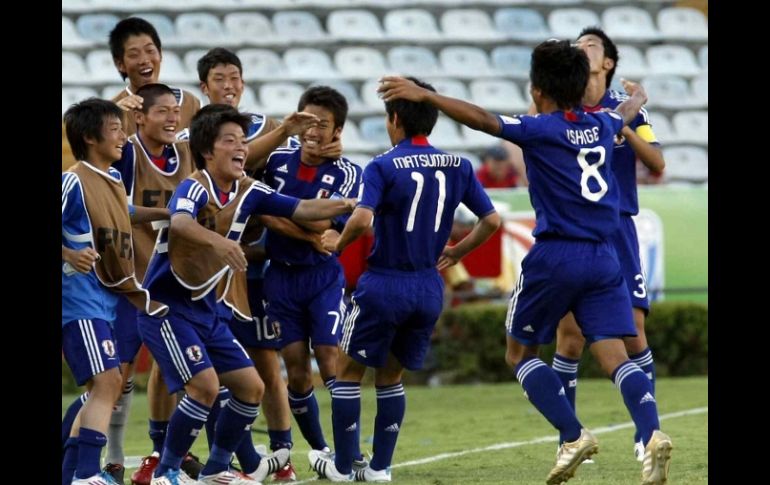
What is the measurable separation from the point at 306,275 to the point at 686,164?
1186cm

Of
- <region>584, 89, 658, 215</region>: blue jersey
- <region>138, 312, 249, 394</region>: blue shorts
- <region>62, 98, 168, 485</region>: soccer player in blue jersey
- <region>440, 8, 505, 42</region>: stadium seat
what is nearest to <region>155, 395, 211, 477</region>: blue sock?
<region>138, 312, 249, 394</region>: blue shorts

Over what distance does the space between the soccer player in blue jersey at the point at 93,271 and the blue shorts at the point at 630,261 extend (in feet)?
9.19

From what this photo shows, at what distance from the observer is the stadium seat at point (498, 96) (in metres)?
19.2

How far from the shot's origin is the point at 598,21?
21031 millimetres

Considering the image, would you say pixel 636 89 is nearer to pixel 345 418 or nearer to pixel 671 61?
pixel 345 418

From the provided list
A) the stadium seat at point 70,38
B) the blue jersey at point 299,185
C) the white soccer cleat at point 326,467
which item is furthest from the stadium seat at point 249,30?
the white soccer cleat at point 326,467

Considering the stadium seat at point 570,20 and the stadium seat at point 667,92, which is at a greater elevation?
the stadium seat at point 570,20

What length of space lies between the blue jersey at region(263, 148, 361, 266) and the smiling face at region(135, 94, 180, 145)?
74 centimetres

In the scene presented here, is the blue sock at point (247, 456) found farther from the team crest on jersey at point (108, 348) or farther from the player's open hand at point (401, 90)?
the player's open hand at point (401, 90)

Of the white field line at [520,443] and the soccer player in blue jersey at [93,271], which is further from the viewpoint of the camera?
the white field line at [520,443]

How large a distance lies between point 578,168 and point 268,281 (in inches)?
88.8

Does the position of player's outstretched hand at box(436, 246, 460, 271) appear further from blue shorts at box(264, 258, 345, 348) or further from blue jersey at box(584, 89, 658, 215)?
blue jersey at box(584, 89, 658, 215)
